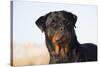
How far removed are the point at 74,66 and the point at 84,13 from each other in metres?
0.77

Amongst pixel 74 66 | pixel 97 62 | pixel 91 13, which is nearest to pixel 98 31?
pixel 91 13

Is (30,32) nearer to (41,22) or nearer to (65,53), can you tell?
(41,22)

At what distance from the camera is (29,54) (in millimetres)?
2332

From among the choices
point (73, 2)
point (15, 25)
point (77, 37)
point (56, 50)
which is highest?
point (73, 2)

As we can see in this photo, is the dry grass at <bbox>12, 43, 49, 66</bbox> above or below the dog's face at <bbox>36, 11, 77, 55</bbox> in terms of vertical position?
below

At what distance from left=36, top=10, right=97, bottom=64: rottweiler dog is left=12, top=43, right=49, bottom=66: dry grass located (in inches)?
3.5

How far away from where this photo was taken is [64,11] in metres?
2.48

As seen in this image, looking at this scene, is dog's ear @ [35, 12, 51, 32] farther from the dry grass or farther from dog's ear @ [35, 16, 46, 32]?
the dry grass

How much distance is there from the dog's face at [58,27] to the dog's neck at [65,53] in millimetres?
33

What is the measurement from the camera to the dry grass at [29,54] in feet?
7.48

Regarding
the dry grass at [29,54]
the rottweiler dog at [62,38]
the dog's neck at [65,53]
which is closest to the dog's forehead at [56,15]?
the rottweiler dog at [62,38]

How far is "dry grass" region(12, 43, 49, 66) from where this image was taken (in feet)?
7.48

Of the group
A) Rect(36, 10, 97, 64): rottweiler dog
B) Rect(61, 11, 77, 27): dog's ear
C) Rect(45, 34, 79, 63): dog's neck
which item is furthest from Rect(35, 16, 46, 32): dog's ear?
Rect(61, 11, 77, 27): dog's ear
